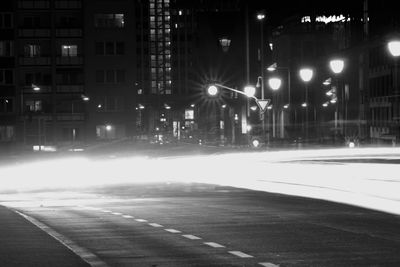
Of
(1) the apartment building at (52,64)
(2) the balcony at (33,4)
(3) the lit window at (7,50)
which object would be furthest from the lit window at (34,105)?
(2) the balcony at (33,4)

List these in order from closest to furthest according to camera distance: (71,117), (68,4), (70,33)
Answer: (71,117), (70,33), (68,4)

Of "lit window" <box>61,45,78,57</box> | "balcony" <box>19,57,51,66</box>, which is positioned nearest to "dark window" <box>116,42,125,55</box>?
"lit window" <box>61,45,78,57</box>

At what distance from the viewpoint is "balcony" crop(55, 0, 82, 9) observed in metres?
104

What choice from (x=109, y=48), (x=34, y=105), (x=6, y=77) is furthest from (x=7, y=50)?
(x=109, y=48)

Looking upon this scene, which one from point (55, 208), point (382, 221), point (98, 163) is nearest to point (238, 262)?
point (382, 221)

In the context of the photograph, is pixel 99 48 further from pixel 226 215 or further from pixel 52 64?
pixel 226 215

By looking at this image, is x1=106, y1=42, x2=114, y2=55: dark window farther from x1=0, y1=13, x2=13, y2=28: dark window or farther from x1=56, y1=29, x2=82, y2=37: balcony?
x1=0, y1=13, x2=13, y2=28: dark window

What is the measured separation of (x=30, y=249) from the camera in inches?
527

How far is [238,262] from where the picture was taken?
1177 cm

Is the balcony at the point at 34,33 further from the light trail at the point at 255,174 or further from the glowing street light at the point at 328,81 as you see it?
the light trail at the point at 255,174

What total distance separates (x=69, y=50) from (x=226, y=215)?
87.4 metres

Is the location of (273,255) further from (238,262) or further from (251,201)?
(251,201)

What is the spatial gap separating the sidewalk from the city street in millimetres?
287

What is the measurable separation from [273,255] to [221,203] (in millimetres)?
10676
